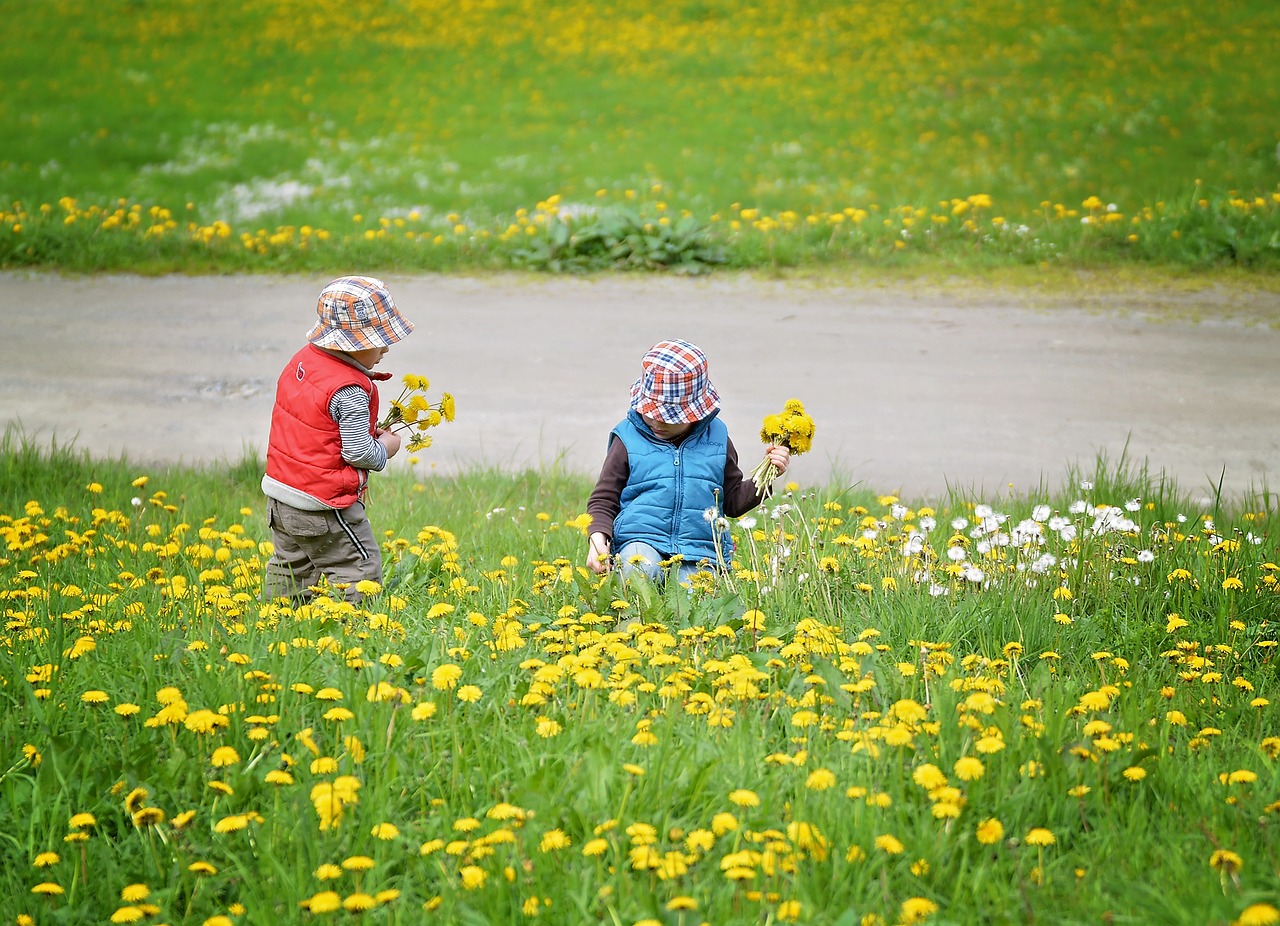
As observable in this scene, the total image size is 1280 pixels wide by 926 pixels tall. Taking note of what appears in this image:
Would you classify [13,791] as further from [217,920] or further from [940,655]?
[940,655]

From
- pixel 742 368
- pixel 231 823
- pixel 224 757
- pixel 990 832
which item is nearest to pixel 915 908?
pixel 990 832

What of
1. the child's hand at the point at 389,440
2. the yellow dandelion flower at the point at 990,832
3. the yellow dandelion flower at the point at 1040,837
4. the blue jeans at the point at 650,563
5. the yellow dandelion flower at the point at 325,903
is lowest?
the yellow dandelion flower at the point at 325,903

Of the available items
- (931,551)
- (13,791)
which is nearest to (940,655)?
(931,551)

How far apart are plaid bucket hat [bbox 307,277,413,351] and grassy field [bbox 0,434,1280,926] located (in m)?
0.75

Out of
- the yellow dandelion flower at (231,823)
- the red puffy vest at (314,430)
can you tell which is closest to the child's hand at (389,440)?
the red puffy vest at (314,430)

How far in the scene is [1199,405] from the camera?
23.7 feet

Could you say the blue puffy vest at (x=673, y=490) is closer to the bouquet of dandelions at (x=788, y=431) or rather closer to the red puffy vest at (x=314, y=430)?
the bouquet of dandelions at (x=788, y=431)

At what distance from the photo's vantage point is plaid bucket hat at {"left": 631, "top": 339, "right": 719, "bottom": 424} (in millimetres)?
4246

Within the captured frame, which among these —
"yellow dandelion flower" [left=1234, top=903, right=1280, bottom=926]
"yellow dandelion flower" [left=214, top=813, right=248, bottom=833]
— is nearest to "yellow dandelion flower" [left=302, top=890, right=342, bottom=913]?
"yellow dandelion flower" [left=214, top=813, right=248, bottom=833]

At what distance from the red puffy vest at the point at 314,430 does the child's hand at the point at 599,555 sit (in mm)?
904

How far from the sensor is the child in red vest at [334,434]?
4105 millimetres

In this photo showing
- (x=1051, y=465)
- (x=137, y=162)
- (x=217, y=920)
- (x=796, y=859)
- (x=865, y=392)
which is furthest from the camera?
(x=137, y=162)

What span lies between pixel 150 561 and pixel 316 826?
237 cm

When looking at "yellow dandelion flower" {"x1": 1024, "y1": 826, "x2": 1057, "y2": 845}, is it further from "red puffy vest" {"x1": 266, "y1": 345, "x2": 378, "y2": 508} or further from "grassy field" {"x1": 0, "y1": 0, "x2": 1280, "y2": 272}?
"grassy field" {"x1": 0, "y1": 0, "x2": 1280, "y2": 272}
